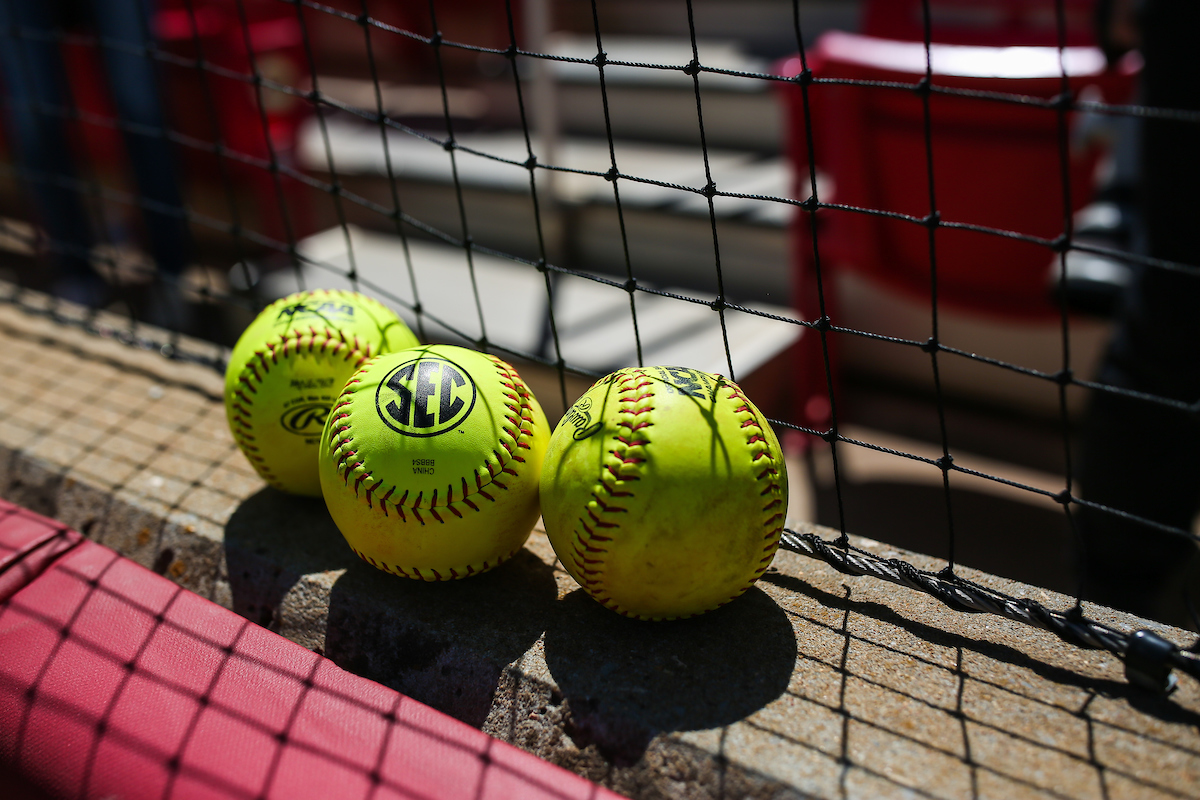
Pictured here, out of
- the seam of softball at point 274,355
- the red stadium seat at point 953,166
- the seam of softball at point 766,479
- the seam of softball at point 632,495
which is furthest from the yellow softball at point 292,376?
the red stadium seat at point 953,166

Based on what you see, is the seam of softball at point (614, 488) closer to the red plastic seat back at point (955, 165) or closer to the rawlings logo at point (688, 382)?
the rawlings logo at point (688, 382)

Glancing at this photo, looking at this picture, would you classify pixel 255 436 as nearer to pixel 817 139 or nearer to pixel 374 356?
pixel 374 356

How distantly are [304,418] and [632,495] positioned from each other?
29.9 inches

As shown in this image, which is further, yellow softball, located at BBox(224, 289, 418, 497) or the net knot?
yellow softball, located at BBox(224, 289, 418, 497)

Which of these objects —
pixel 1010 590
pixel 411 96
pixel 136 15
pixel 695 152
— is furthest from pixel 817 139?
pixel 411 96

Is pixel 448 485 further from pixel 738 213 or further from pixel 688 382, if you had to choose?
pixel 738 213

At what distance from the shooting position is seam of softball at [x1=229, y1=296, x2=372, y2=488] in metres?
Result: 1.72

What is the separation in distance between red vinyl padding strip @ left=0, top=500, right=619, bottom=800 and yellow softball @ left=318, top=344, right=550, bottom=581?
0.25m

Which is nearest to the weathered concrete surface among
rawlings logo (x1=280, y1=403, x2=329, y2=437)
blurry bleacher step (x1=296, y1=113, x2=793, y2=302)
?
rawlings logo (x1=280, y1=403, x2=329, y2=437)

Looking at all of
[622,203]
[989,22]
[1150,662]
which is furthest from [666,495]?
[989,22]

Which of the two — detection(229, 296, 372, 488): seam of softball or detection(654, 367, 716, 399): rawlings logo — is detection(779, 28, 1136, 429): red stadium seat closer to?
detection(654, 367, 716, 399): rawlings logo

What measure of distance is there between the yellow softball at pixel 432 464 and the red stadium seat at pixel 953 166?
139 centimetres

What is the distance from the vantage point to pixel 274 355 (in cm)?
172

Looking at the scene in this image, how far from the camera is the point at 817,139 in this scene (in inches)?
130
